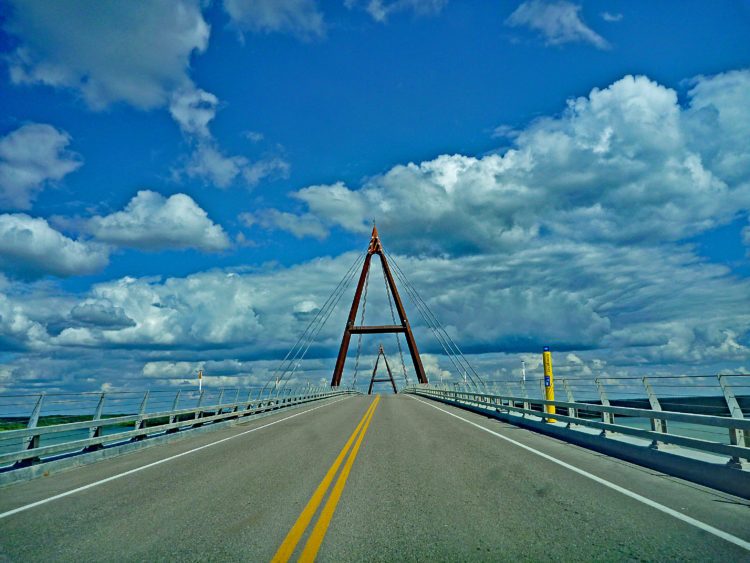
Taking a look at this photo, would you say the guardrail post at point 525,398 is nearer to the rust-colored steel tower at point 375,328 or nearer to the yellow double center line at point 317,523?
the yellow double center line at point 317,523

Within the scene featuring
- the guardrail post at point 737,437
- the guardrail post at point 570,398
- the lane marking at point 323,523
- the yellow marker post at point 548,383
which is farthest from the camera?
the yellow marker post at point 548,383

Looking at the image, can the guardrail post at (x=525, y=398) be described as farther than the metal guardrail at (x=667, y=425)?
Yes

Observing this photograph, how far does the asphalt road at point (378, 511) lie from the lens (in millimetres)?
5332

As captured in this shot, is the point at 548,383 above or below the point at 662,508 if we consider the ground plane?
above

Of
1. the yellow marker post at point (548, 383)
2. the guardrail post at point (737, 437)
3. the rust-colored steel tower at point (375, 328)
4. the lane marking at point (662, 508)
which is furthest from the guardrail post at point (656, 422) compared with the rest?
the rust-colored steel tower at point (375, 328)

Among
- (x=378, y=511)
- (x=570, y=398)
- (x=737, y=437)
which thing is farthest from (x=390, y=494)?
(x=570, y=398)

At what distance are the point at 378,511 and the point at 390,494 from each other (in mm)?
1053

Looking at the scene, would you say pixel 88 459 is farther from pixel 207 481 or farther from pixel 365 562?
pixel 365 562

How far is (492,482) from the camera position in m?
8.60

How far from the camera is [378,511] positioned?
682 cm

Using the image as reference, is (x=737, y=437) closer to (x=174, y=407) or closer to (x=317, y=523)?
(x=317, y=523)

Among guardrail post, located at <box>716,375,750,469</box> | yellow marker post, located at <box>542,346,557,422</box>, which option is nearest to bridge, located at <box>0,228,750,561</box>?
guardrail post, located at <box>716,375,750,469</box>

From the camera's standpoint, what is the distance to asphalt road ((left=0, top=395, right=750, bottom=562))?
533cm

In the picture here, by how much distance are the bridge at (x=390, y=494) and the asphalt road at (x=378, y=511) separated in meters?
0.03
